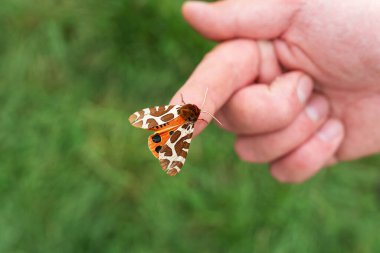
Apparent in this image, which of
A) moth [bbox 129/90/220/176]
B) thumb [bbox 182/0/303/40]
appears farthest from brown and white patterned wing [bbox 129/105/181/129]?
thumb [bbox 182/0/303/40]

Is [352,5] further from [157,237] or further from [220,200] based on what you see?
[157,237]

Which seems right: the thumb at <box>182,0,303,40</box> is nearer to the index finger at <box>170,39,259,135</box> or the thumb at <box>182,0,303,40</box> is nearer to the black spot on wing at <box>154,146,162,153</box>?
the index finger at <box>170,39,259,135</box>

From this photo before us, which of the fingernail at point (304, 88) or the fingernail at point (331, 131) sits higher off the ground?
the fingernail at point (304, 88)

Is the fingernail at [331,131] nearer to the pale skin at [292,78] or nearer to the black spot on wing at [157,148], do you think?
the pale skin at [292,78]

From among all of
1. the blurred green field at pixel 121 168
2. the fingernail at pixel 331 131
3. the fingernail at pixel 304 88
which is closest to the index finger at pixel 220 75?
the fingernail at pixel 304 88

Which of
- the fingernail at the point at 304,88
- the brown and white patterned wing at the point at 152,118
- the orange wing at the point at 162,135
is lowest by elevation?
the fingernail at the point at 304,88

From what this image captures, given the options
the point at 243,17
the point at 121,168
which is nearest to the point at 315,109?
the point at 243,17

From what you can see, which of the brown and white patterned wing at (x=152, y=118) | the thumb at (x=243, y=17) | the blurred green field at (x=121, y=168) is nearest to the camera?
the brown and white patterned wing at (x=152, y=118)
